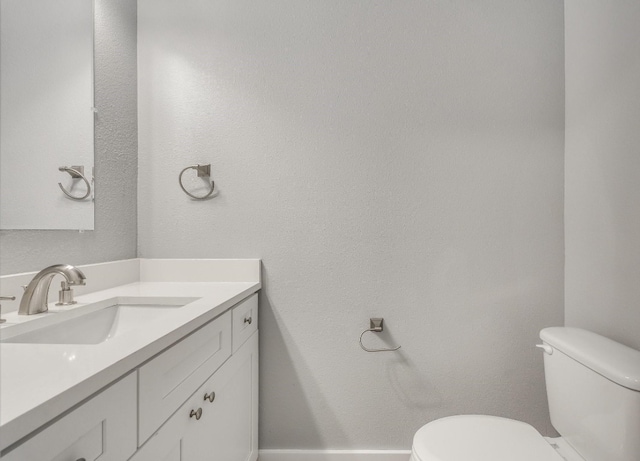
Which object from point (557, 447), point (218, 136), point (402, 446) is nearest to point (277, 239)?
point (218, 136)

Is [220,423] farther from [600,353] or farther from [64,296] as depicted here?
[600,353]

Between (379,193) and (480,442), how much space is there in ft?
3.16

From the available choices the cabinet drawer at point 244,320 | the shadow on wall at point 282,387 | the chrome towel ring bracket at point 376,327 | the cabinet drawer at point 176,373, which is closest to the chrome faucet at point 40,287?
the cabinet drawer at point 176,373

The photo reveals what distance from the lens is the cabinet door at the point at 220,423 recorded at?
776mm

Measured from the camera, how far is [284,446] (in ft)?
5.05

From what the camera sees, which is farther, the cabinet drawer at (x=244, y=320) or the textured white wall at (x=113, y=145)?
the textured white wall at (x=113, y=145)

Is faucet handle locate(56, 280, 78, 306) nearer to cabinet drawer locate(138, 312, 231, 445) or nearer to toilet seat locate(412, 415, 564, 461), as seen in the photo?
cabinet drawer locate(138, 312, 231, 445)

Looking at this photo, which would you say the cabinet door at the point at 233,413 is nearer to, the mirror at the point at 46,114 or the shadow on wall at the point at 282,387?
the shadow on wall at the point at 282,387

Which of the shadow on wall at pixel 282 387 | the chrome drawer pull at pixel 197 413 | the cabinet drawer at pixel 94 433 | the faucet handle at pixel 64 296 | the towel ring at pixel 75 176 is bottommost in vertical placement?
the shadow on wall at pixel 282 387

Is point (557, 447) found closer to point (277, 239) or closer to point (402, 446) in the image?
point (402, 446)

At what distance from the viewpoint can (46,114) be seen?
110 cm

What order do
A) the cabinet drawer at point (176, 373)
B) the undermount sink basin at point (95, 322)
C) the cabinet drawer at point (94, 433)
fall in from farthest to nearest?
1. the undermount sink basin at point (95, 322)
2. the cabinet drawer at point (176, 373)
3. the cabinet drawer at point (94, 433)

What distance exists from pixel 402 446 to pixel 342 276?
79 centimetres

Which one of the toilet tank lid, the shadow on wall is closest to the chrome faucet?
the shadow on wall
